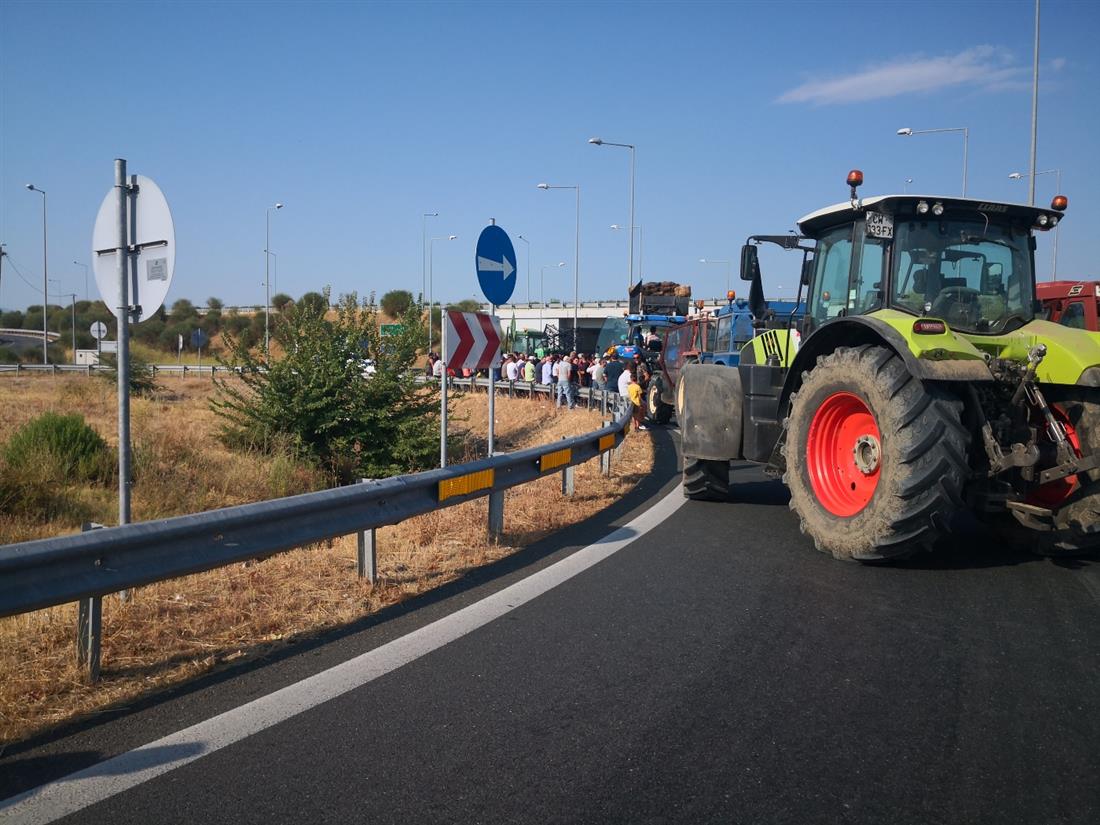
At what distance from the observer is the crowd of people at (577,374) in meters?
19.2

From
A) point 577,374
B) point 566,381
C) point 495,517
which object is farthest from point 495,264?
point 577,374

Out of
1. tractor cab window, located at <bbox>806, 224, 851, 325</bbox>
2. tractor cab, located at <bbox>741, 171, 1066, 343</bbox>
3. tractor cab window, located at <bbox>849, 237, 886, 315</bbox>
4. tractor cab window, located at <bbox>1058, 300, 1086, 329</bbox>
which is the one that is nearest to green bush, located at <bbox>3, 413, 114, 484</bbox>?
tractor cab window, located at <bbox>806, 224, 851, 325</bbox>

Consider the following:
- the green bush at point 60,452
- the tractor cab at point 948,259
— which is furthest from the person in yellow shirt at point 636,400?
the tractor cab at point 948,259

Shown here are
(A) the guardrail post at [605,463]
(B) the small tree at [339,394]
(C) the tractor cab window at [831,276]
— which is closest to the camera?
(C) the tractor cab window at [831,276]

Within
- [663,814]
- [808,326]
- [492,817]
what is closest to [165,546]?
[492,817]

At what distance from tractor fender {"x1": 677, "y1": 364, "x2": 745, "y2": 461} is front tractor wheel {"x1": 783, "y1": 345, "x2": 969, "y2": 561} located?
119 cm

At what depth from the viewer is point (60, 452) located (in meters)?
13.9

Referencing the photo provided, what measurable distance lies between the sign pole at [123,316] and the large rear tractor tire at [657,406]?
16221 millimetres

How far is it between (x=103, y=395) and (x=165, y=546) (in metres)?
27.8

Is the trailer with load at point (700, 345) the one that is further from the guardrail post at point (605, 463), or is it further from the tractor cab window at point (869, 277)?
the tractor cab window at point (869, 277)

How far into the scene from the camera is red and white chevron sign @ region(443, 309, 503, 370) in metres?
8.59

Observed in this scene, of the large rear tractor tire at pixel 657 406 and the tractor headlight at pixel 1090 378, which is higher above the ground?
the tractor headlight at pixel 1090 378

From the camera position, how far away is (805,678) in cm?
439

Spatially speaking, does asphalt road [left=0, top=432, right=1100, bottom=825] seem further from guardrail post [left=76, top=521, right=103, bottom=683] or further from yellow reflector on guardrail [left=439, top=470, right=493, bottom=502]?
yellow reflector on guardrail [left=439, top=470, right=493, bottom=502]
